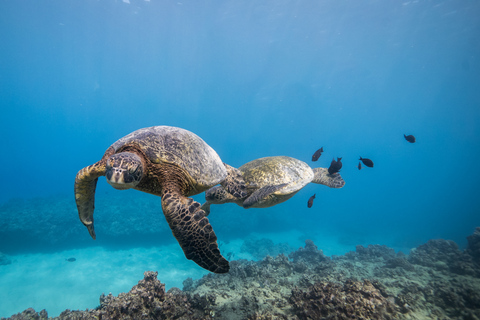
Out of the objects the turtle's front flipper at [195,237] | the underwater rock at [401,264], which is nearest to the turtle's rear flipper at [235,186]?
the turtle's front flipper at [195,237]

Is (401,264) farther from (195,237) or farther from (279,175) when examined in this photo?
(195,237)

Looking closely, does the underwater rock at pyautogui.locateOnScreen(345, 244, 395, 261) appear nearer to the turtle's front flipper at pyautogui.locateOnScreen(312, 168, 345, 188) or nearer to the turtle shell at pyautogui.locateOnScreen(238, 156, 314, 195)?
Answer: the turtle's front flipper at pyautogui.locateOnScreen(312, 168, 345, 188)

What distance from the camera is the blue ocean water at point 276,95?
108 ft

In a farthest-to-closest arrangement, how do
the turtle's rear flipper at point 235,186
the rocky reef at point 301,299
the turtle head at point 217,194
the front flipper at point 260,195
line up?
the turtle's rear flipper at point 235,186
the turtle head at point 217,194
the front flipper at point 260,195
the rocky reef at point 301,299

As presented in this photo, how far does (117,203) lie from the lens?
25641mm

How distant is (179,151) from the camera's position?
3.58 m

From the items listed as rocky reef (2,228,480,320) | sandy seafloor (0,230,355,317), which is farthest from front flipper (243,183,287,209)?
sandy seafloor (0,230,355,317)

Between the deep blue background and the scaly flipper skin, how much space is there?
960 inches

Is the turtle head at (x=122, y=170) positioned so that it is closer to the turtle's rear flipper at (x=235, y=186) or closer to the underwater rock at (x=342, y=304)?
the turtle's rear flipper at (x=235, y=186)

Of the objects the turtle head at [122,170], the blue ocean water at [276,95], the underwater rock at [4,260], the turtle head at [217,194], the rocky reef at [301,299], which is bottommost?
the underwater rock at [4,260]

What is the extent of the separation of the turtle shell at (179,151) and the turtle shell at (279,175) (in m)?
1.14

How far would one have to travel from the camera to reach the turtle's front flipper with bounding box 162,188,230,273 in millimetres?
2676

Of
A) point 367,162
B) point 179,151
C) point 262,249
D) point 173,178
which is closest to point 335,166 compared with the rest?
point 367,162

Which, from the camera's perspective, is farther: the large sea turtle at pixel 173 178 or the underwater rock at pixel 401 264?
the underwater rock at pixel 401 264
